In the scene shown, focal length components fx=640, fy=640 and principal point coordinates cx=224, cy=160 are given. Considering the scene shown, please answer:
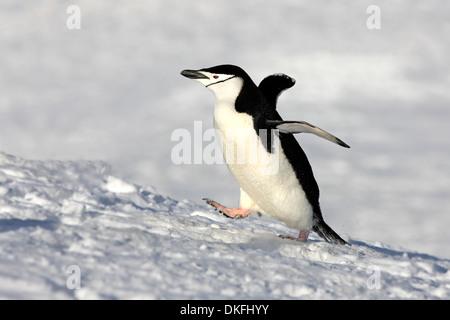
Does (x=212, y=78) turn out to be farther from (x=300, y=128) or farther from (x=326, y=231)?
(x=326, y=231)

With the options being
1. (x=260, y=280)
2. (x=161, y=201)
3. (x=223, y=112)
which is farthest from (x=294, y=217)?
(x=161, y=201)

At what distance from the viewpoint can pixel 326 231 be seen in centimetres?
579

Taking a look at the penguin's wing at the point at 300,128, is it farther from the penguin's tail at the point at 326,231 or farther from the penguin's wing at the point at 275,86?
the penguin's tail at the point at 326,231

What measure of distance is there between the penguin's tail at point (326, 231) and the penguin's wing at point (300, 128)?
951 millimetres

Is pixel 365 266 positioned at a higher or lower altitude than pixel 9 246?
lower

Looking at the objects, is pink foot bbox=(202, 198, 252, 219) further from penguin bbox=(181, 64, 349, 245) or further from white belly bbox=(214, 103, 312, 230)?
white belly bbox=(214, 103, 312, 230)

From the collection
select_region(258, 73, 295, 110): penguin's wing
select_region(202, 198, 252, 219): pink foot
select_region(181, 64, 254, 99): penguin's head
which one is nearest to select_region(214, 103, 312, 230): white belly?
select_region(181, 64, 254, 99): penguin's head

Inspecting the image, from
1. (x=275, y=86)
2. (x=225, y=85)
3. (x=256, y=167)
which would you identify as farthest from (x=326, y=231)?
(x=225, y=85)

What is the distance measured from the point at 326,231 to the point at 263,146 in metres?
1.16

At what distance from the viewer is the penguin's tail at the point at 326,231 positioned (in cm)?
574

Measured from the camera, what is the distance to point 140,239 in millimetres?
4605

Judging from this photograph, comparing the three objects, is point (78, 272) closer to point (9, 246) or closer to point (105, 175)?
point (9, 246)

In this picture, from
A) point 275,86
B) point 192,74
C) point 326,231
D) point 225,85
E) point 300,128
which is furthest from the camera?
point 326,231
